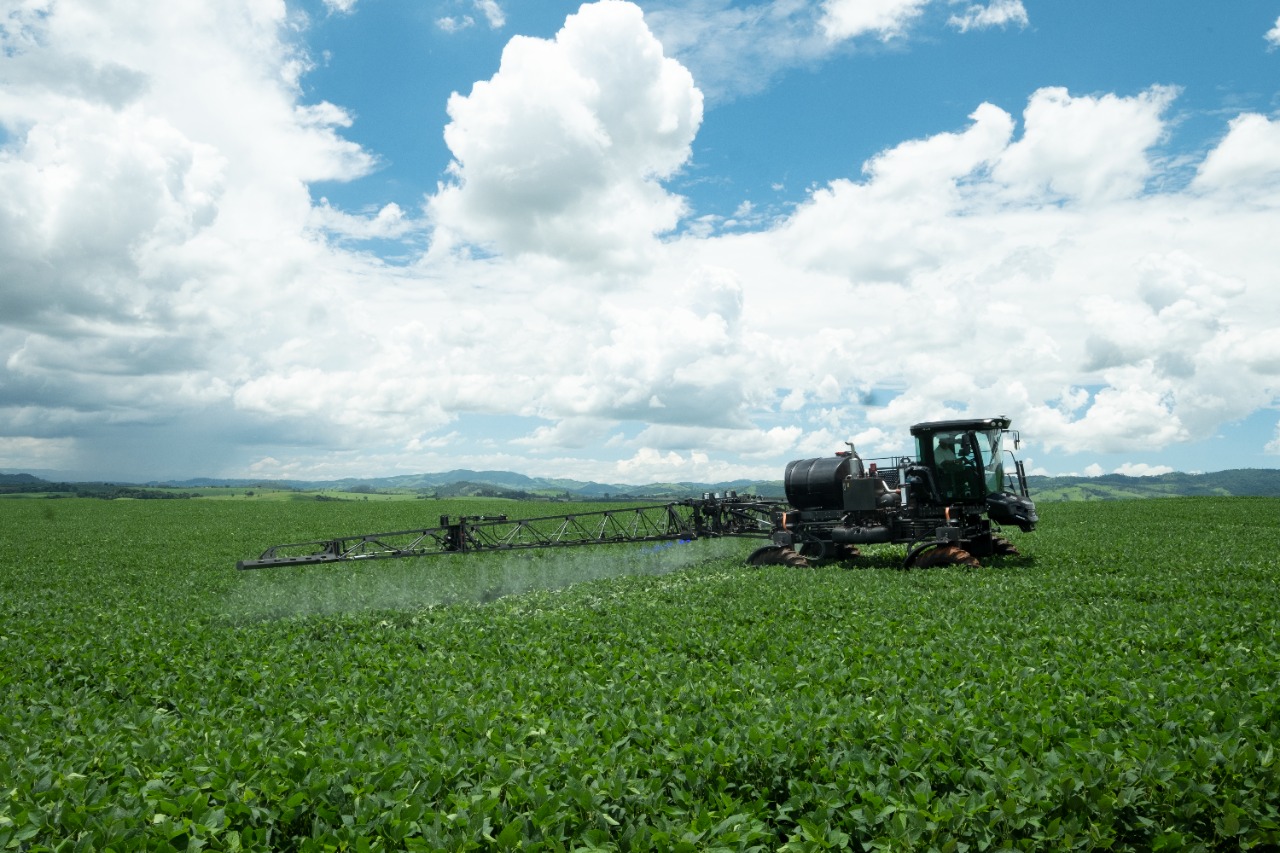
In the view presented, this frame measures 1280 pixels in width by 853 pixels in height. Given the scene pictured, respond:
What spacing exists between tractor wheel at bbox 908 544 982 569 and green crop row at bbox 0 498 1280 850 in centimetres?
279

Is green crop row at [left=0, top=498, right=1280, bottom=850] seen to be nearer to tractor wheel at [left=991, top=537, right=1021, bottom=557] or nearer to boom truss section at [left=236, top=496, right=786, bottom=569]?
tractor wheel at [left=991, top=537, right=1021, bottom=557]

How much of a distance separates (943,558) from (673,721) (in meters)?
14.9

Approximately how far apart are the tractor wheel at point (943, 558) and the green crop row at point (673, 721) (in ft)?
9.17

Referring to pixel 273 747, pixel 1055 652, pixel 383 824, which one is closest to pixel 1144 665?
pixel 1055 652

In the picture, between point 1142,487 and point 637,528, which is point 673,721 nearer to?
point 637,528

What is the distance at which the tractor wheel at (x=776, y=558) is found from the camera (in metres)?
22.5

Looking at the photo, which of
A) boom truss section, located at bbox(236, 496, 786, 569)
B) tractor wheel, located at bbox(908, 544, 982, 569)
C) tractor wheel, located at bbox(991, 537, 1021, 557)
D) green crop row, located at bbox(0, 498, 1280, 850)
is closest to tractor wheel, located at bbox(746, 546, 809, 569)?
boom truss section, located at bbox(236, 496, 786, 569)

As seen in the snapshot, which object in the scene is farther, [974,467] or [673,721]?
[974,467]

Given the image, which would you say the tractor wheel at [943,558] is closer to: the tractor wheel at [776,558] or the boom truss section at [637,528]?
the tractor wheel at [776,558]

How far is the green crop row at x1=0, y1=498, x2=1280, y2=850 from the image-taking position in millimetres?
4934

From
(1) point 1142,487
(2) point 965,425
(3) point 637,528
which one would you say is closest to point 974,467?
(2) point 965,425

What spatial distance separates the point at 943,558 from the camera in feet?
64.7

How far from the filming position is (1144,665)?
8.59 m

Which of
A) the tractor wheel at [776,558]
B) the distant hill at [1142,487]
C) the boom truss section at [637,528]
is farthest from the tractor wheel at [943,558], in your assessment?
the distant hill at [1142,487]
